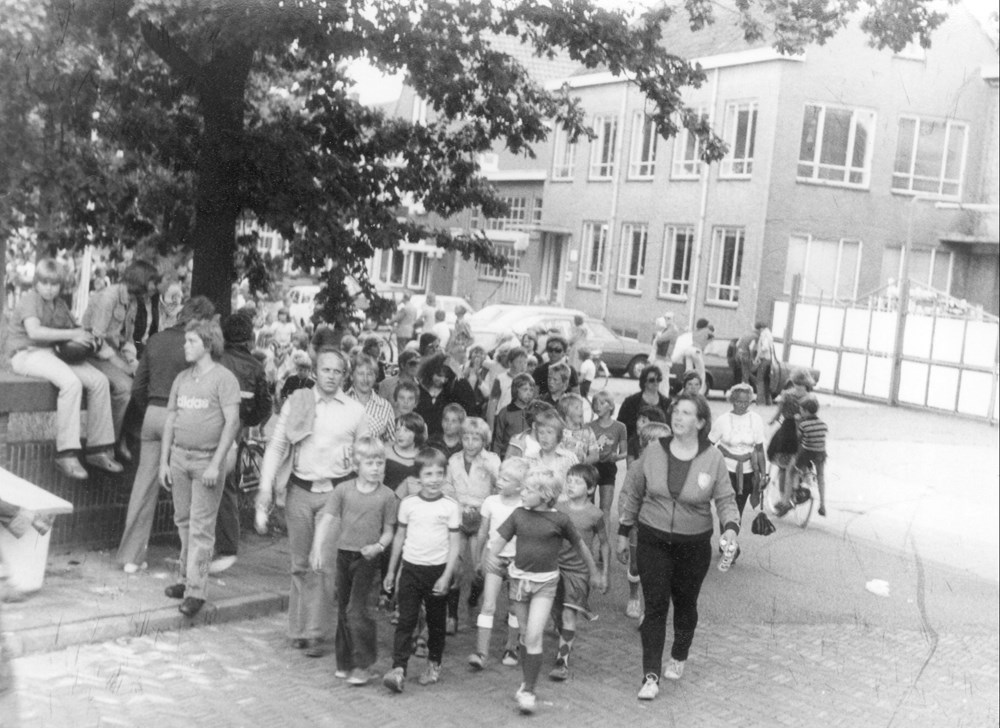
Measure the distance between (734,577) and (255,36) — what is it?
6.31 meters

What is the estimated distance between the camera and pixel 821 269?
2758cm

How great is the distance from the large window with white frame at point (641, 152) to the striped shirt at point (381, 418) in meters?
5.19

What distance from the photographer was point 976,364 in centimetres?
2614

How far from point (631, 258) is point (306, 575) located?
12.3 meters

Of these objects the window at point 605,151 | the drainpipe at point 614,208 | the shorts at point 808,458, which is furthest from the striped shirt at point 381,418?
the drainpipe at point 614,208

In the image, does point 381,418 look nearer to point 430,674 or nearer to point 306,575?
point 306,575

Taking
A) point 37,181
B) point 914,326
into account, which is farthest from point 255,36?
point 914,326

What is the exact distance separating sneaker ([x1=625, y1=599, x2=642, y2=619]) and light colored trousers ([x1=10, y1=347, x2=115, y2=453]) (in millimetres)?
3912

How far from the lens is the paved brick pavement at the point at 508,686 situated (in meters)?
6.93

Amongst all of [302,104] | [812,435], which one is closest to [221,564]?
[302,104]

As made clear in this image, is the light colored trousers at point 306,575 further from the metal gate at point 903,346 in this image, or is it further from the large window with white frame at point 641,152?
the metal gate at point 903,346

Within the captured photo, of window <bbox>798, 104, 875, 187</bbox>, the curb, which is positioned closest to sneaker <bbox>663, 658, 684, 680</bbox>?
the curb

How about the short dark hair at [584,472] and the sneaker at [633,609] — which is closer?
the short dark hair at [584,472]

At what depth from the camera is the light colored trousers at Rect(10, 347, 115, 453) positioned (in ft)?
29.3
